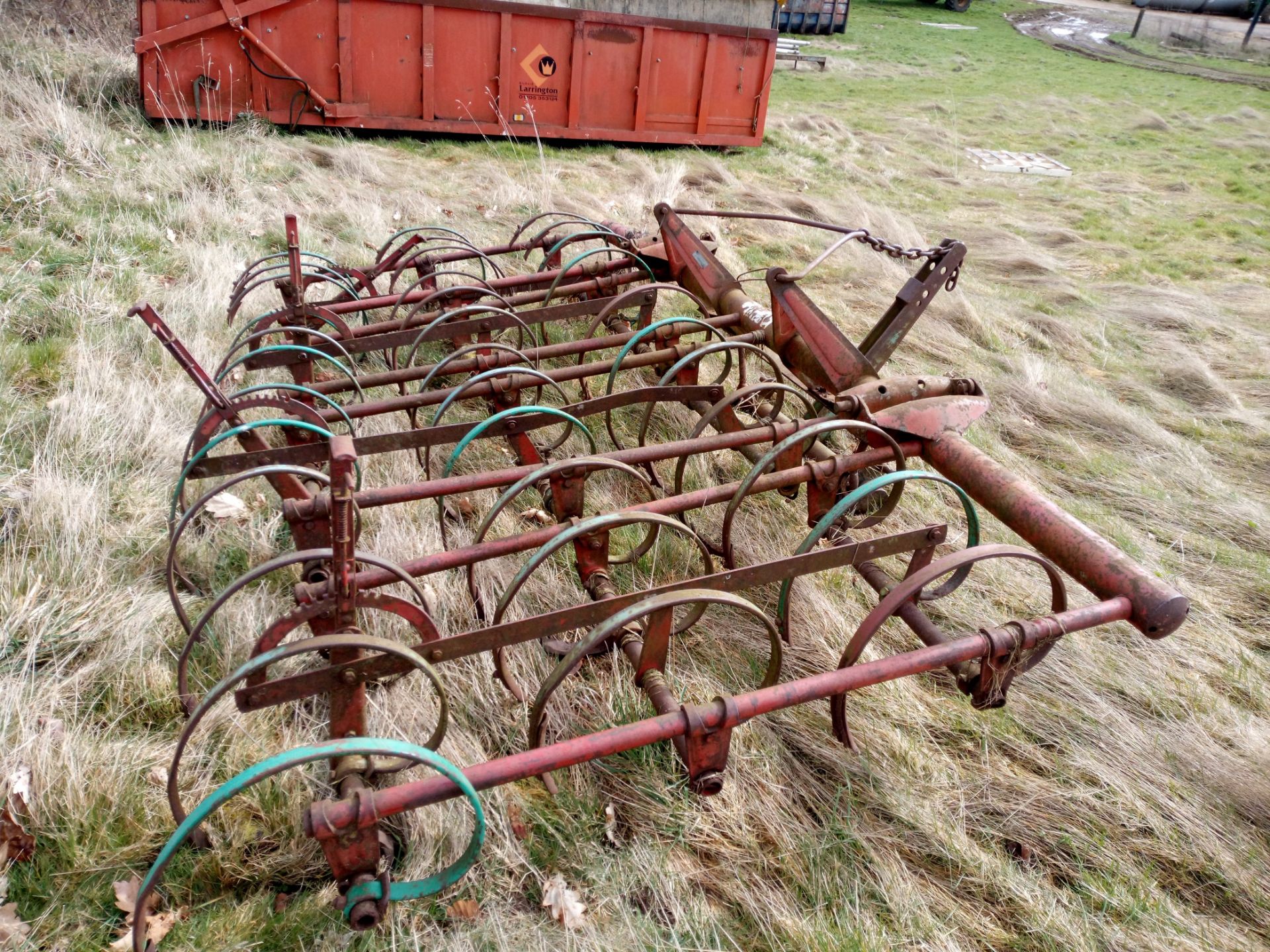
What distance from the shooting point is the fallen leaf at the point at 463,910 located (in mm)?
1855

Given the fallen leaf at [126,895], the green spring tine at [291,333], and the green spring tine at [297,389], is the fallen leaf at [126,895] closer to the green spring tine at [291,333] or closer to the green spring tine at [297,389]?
the green spring tine at [297,389]

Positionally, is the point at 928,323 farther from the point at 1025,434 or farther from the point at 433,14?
the point at 433,14

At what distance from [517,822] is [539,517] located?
145cm

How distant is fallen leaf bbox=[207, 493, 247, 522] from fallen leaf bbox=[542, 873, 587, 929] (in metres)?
1.79

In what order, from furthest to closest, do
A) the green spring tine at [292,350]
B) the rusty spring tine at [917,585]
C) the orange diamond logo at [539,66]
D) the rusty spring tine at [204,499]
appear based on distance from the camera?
the orange diamond logo at [539,66] < the green spring tine at [292,350] < the rusty spring tine at [204,499] < the rusty spring tine at [917,585]

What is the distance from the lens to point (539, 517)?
10.9 ft

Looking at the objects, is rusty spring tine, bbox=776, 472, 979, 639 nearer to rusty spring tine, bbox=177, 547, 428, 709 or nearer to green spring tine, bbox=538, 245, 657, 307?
rusty spring tine, bbox=177, 547, 428, 709

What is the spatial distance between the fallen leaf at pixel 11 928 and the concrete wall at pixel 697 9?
7.91 metres

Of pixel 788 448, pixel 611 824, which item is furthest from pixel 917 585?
pixel 611 824

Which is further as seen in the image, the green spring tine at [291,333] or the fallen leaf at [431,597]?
the green spring tine at [291,333]

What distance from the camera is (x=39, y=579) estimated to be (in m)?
2.47

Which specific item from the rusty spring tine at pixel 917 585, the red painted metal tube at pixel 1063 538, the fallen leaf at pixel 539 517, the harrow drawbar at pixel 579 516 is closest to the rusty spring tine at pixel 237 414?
the harrow drawbar at pixel 579 516

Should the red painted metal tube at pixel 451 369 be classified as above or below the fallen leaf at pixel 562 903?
above

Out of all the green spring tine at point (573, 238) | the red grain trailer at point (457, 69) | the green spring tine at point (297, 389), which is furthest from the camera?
the red grain trailer at point (457, 69)
